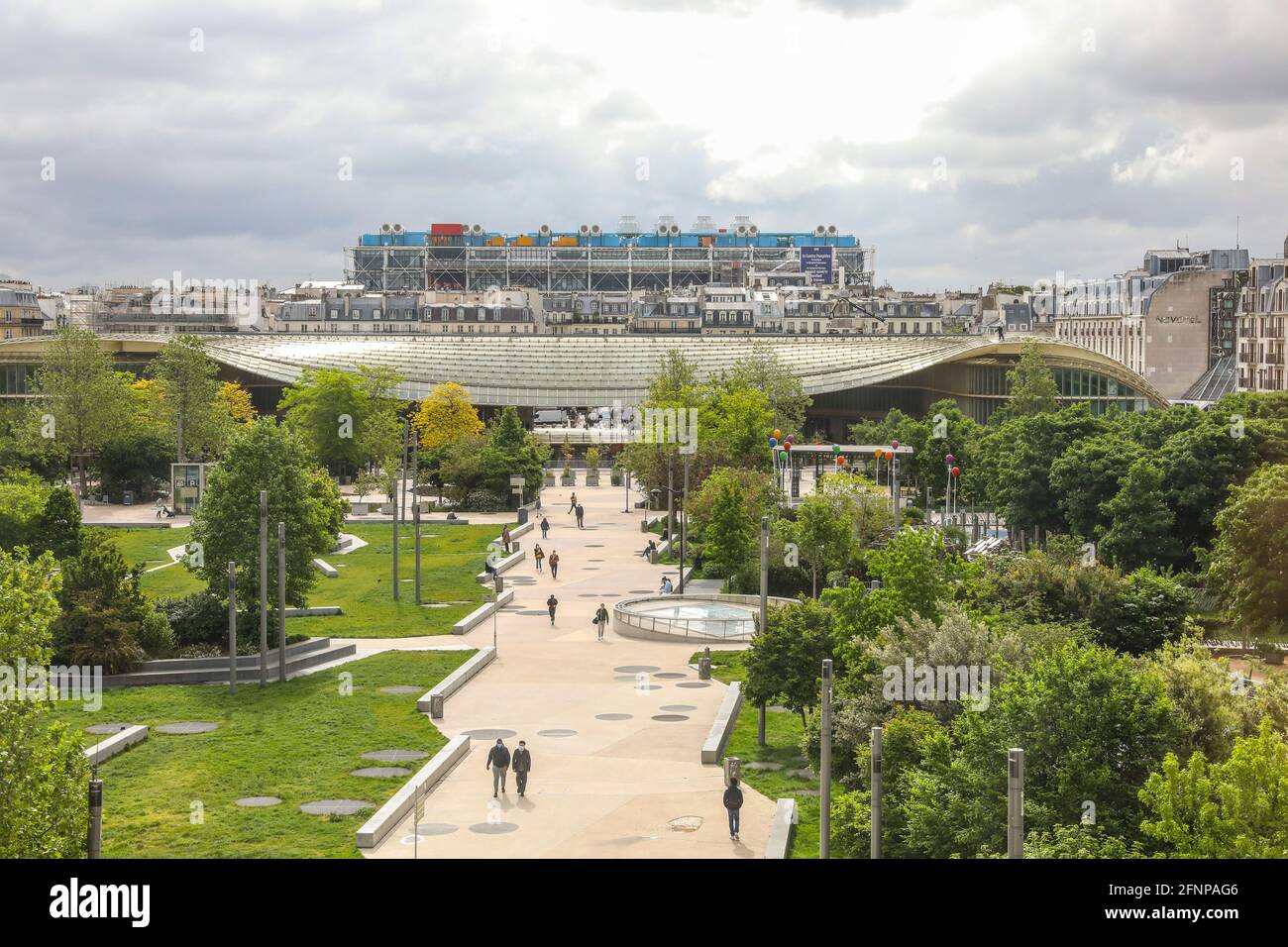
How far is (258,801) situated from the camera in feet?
70.2

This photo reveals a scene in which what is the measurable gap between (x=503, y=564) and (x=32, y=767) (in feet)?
107

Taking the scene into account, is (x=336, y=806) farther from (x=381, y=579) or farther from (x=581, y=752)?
(x=381, y=579)

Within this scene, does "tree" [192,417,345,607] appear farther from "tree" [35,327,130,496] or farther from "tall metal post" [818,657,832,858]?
"tree" [35,327,130,496]

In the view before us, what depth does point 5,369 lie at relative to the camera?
97.8m

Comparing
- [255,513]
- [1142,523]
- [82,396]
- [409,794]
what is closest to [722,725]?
[409,794]

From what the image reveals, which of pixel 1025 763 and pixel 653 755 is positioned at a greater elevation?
pixel 1025 763

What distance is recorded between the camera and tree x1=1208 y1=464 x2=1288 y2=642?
3075 centimetres

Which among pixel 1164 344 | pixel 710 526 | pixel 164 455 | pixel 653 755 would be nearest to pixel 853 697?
pixel 653 755

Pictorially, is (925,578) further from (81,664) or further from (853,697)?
(81,664)

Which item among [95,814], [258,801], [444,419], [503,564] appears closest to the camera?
[95,814]

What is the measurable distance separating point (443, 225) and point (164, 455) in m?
116

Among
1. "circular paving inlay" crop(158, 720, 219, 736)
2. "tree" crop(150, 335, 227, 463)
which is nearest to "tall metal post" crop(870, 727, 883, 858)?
"circular paving inlay" crop(158, 720, 219, 736)
